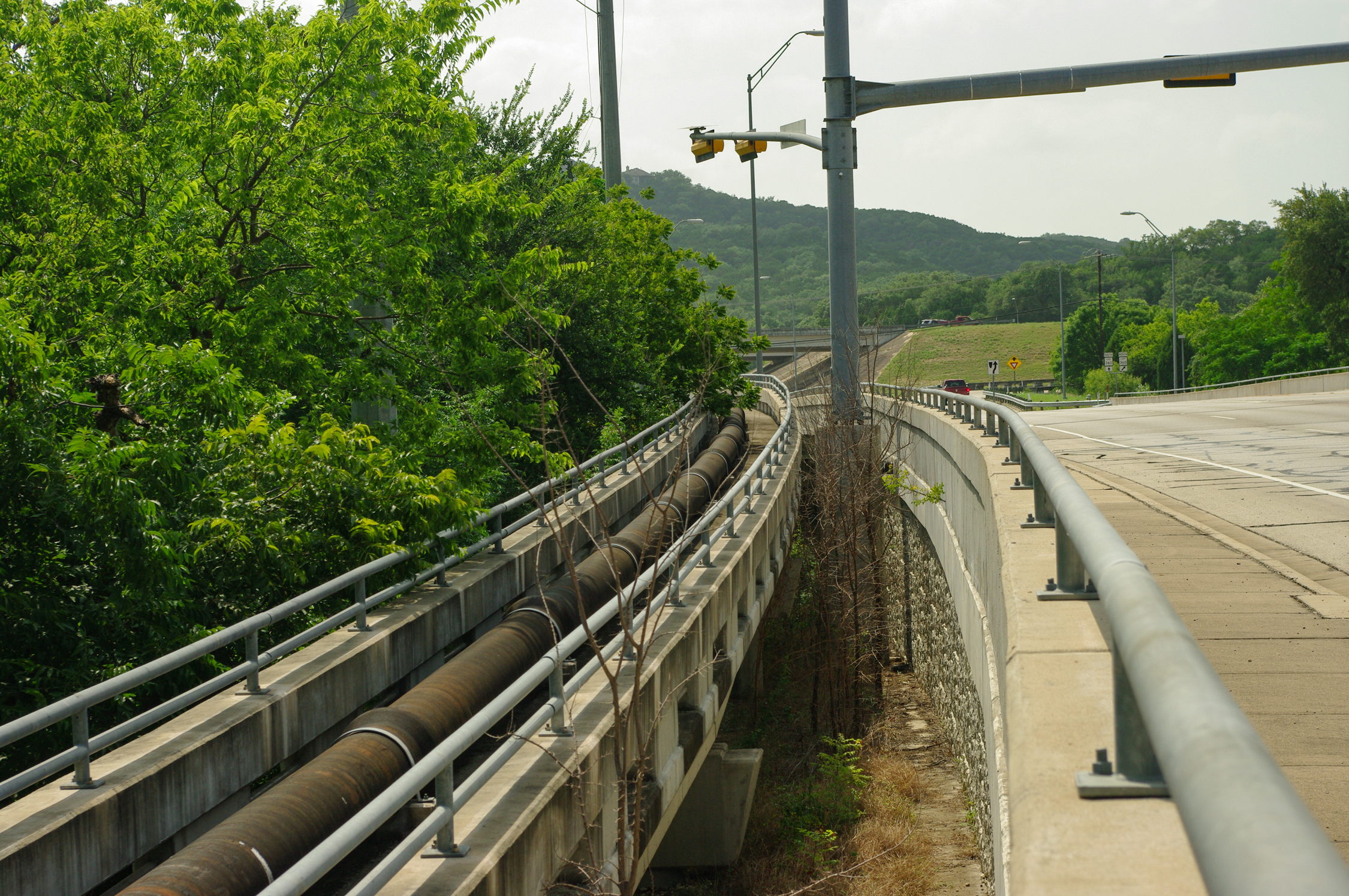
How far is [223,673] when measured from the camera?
972cm

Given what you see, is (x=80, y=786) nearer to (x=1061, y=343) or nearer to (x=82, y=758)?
(x=82, y=758)

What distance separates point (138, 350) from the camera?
981 centimetres

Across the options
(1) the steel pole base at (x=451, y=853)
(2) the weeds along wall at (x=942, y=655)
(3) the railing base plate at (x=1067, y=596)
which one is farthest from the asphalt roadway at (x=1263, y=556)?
(1) the steel pole base at (x=451, y=853)

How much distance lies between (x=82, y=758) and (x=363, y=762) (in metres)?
2.05

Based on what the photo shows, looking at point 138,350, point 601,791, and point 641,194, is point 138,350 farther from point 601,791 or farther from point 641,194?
point 641,194

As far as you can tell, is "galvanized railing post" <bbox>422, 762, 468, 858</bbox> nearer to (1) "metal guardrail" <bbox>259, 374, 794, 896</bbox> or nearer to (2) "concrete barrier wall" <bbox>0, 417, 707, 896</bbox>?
(1) "metal guardrail" <bbox>259, 374, 794, 896</bbox>

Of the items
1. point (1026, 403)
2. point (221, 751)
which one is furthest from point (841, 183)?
point (1026, 403)

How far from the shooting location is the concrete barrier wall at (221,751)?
6262 mm

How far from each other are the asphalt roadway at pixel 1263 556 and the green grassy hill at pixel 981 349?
8773cm

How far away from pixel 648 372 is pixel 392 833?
20.6m

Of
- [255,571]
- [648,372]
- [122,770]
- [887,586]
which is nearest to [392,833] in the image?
[122,770]

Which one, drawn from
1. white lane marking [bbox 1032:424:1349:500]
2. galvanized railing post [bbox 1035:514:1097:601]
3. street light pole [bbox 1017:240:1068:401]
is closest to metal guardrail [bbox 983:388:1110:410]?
street light pole [bbox 1017:240:1068:401]

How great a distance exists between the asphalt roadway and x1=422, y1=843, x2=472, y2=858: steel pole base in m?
4.00

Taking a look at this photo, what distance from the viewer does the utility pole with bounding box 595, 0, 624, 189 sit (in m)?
33.0
